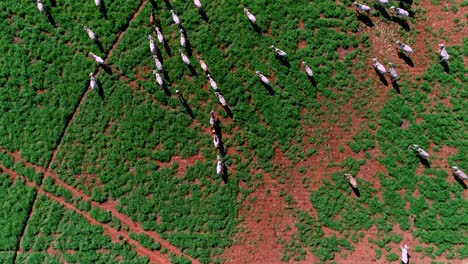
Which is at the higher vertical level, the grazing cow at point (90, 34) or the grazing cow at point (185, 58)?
the grazing cow at point (90, 34)

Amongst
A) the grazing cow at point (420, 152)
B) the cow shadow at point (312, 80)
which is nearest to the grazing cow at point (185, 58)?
the cow shadow at point (312, 80)

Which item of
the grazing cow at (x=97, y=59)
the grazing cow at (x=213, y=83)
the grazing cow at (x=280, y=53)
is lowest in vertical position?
the grazing cow at (x=213, y=83)

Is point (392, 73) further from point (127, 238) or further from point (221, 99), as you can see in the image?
point (127, 238)

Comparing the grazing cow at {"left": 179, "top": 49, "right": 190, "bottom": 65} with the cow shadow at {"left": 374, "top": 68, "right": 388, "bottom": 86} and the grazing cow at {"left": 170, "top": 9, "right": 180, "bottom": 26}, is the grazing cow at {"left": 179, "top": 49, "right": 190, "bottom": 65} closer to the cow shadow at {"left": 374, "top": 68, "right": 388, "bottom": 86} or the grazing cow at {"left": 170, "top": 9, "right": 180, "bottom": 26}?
the grazing cow at {"left": 170, "top": 9, "right": 180, "bottom": 26}

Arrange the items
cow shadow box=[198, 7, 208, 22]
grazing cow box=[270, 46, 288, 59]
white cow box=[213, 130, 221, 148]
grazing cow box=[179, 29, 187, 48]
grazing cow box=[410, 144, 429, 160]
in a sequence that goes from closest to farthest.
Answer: grazing cow box=[410, 144, 429, 160] < white cow box=[213, 130, 221, 148] < grazing cow box=[270, 46, 288, 59] < grazing cow box=[179, 29, 187, 48] < cow shadow box=[198, 7, 208, 22]

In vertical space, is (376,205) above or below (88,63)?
below

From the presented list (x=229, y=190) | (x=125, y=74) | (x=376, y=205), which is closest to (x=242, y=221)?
(x=229, y=190)

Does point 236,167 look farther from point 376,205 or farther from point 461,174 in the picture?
point 461,174

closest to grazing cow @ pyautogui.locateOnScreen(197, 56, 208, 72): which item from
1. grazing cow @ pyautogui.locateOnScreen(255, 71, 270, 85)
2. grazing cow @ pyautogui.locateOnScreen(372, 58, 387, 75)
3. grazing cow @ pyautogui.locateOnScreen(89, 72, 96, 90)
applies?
grazing cow @ pyautogui.locateOnScreen(255, 71, 270, 85)

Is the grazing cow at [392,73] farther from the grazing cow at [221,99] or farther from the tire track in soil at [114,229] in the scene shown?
the tire track in soil at [114,229]

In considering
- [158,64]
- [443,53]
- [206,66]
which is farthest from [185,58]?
[443,53]

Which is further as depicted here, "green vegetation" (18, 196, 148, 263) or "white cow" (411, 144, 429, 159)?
"green vegetation" (18, 196, 148, 263)
